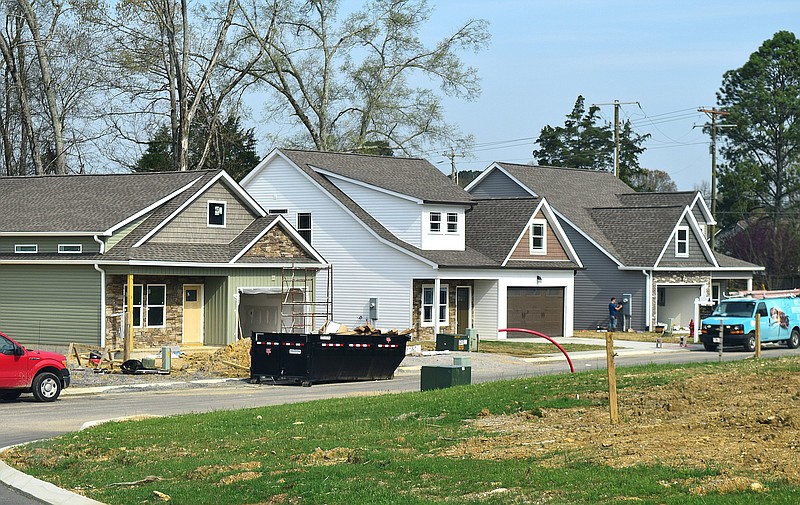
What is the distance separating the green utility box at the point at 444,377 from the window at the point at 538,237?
27.8 metres

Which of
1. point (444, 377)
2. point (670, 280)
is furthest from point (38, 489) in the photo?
point (670, 280)

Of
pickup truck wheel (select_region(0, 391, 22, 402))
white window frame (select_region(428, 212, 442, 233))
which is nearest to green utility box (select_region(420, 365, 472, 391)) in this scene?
pickup truck wheel (select_region(0, 391, 22, 402))

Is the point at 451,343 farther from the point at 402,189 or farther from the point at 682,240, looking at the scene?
the point at 682,240

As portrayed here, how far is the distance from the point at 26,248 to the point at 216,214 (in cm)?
682

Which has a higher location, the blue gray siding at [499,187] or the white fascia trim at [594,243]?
the blue gray siding at [499,187]

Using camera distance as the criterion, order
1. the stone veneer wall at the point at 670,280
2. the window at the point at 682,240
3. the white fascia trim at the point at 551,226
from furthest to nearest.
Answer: the window at the point at 682,240, the stone veneer wall at the point at 670,280, the white fascia trim at the point at 551,226

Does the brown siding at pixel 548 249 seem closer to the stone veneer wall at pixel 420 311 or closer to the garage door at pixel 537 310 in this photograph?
the garage door at pixel 537 310

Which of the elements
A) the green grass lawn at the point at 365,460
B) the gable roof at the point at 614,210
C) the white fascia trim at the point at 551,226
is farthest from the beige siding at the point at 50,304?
the gable roof at the point at 614,210

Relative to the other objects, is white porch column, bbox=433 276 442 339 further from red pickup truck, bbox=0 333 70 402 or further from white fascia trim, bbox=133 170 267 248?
red pickup truck, bbox=0 333 70 402

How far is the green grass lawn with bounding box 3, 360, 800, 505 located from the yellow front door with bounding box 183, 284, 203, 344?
20242 mm

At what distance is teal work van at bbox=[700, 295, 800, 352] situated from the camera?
1706 inches

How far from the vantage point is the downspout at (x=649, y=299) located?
55.0 meters

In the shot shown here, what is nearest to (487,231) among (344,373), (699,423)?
(344,373)

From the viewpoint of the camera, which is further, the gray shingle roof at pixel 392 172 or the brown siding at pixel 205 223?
the gray shingle roof at pixel 392 172
